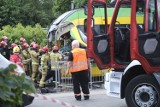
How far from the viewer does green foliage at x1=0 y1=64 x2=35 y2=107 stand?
224 centimetres

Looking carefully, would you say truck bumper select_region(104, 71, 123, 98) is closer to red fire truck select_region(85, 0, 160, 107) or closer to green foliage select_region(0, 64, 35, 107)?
red fire truck select_region(85, 0, 160, 107)

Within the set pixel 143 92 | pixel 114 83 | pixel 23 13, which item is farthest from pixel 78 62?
pixel 23 13

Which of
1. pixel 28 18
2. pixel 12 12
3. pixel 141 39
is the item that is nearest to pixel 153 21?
pixel 141 39

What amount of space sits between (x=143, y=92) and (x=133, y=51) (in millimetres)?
902

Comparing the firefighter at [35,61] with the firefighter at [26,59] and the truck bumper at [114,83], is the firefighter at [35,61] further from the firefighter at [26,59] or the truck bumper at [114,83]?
the truck bumper at [114,83]

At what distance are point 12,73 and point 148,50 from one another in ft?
18.4

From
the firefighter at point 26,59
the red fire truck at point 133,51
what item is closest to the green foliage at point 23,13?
the firefighter at point 26,59

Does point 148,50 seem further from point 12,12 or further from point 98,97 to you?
point 12,12

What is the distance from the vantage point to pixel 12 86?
2293 mm

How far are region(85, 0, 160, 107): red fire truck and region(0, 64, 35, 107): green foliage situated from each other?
545cm

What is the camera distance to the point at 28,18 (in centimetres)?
4466

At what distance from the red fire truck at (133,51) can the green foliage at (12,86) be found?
545 centimetres

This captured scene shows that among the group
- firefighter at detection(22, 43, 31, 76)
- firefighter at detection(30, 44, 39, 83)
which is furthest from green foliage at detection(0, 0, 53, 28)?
firefighter at detection(30, 44, 39, 83)

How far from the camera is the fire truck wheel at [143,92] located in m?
7.87
